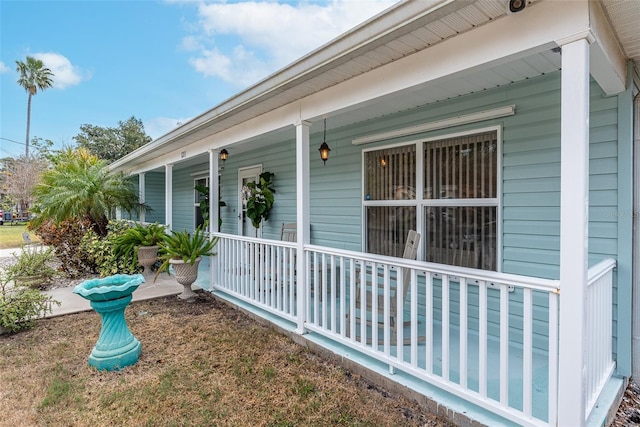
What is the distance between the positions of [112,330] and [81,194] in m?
4.54

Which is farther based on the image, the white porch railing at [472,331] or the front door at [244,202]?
the front door at [244,202]

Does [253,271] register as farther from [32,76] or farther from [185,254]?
[32,76]

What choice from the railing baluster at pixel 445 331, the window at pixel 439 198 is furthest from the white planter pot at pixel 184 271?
the railing baluster at pixel 445 331

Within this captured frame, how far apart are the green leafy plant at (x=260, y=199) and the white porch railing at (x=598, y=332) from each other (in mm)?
4872

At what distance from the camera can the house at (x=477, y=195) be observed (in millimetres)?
1702

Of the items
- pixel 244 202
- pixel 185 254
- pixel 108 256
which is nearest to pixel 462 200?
pixel 185 254

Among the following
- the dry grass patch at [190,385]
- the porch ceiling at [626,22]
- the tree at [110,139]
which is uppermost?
the tree at [110,139]

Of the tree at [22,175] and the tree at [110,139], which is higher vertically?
the tree at [110,139]

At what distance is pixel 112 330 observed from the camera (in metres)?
3.02

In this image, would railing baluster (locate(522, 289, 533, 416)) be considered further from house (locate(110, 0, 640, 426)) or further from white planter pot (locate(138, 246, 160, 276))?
white planter pot (locate(138, 246, 160, 276))

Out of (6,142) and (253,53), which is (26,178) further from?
(253,53)

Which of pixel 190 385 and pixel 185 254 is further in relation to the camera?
pixel 185 254

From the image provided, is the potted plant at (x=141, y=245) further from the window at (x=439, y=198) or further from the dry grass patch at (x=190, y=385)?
the window at (x=439, y=198)

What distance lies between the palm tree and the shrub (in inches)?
1033
